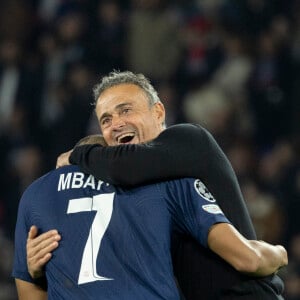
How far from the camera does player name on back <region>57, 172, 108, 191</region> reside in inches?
156

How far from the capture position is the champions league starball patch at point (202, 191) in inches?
151

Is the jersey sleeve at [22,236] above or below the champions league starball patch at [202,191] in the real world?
below

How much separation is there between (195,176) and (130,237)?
37 cm

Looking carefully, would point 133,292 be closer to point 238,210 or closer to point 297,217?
point 238,210

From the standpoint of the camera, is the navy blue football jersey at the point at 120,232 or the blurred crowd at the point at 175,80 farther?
the blurred crowd at the point at 175,80

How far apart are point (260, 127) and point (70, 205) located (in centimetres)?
492

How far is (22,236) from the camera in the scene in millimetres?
4094

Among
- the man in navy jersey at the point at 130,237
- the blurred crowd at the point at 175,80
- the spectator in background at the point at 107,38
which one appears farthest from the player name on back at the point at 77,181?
the spectator in background at the point at 107,38

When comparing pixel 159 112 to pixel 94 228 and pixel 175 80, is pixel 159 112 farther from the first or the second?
pixel 175 80

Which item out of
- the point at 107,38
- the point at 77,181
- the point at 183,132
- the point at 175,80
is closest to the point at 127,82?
the point at 183,132

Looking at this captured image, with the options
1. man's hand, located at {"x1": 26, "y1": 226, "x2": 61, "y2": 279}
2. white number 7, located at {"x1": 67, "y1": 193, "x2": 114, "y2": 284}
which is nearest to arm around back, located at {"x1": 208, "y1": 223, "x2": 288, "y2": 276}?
white number 7, located at {"x1": 67, "y1": 193, "x2": 114, "y2": 284}

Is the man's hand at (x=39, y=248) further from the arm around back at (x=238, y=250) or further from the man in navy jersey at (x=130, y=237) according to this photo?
the arm around back at (x=238, y=250)

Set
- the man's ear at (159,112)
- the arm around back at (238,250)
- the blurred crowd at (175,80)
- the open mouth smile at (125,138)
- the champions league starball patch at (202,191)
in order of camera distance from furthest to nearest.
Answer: the blurred crowd at (175,80) → the man's ear at (159,112) → the open mouth smile at (125,138) → the champions league starball patch at (202,191) → the arm around back at (238,250)

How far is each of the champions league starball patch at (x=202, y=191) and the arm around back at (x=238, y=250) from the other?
5.4 inches
